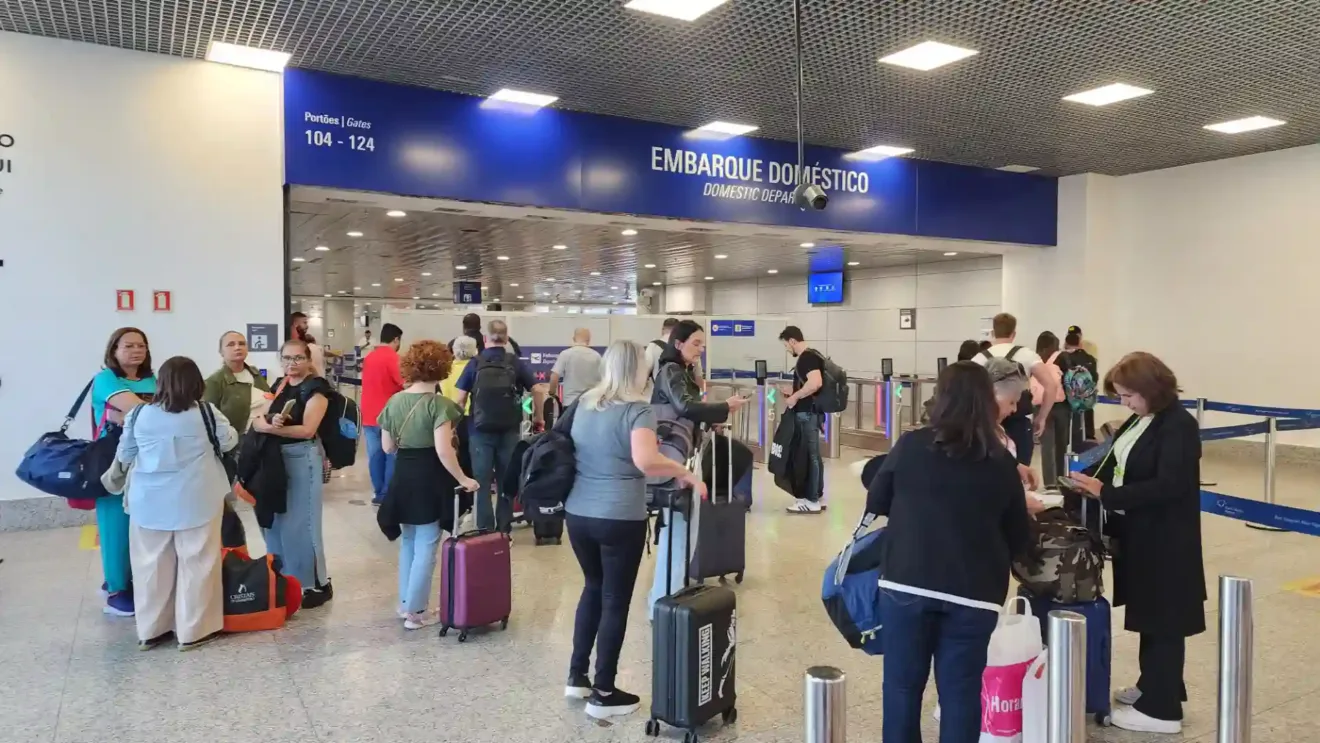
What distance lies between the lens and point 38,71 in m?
6.11

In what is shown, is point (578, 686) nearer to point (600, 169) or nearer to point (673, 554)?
point (673, 554)

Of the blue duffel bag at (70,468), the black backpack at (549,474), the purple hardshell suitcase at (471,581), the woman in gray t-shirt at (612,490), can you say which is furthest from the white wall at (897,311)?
the blue duffel bag at (70,468)

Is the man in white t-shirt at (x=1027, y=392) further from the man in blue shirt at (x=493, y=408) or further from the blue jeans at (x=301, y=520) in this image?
the blue jeans at (x=301, y=520)

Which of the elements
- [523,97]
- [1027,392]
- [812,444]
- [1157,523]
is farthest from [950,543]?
[523,97]

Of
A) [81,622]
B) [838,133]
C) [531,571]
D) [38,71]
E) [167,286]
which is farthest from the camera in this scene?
[838,133]

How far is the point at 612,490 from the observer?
3.13 meters

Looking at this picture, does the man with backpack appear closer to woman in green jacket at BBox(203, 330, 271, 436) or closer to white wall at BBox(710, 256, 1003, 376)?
woman in green jacket at BBox(203, 330, 271, 436)

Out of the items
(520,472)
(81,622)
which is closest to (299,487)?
(81,622)

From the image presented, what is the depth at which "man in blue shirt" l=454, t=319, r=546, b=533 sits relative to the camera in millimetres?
5621

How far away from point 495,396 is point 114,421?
2059 mm

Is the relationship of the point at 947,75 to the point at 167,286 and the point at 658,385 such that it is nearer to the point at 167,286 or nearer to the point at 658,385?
the point at 658,385

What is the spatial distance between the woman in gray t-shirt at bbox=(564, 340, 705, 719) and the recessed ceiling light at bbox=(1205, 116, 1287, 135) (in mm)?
8158

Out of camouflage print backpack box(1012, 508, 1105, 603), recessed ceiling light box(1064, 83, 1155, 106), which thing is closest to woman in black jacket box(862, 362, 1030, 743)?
camouflage print backpack box(1012, 508, 1105, 603)

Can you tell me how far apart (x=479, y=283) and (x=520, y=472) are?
1853cm
